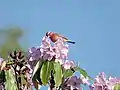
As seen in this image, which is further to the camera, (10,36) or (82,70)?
(10,36)

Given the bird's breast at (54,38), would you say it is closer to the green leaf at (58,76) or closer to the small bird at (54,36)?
the small bird at (54,36)

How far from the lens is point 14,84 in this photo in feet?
10.7

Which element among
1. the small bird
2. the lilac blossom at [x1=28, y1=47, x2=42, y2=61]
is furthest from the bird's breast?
the lilac blossom at [x1=28, y1=47, x2=42, y2=61]

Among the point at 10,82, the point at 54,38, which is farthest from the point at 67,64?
the point at 10,82

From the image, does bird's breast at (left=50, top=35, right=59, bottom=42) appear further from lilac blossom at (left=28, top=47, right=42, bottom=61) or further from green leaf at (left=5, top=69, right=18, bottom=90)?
green leaf at (left=5, top=69, right=18, bottom=90)

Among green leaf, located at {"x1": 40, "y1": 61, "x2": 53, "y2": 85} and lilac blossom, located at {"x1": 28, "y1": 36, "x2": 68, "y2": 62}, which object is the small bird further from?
green leaf, located at {"x1": 40, "y1": 61, "x2": 53, "y2": 85}

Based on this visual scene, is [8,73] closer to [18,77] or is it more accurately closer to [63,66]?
[18,77]

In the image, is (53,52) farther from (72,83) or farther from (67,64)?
(72,83)

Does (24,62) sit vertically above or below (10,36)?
below

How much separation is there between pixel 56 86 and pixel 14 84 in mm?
284

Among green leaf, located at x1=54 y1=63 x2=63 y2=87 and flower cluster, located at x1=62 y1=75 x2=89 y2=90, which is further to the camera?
flower cluster, located at x1=62 y1=75 x2=89 y2=90

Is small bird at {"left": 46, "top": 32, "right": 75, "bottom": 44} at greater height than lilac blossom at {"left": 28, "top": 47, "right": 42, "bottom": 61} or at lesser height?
greater

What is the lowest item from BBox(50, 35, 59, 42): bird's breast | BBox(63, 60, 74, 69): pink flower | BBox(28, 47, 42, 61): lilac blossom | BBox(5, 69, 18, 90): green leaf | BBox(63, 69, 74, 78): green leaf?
BBox(5, 69, 18, 90): green leaf

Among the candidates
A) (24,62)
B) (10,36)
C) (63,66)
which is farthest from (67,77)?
(10,36)
